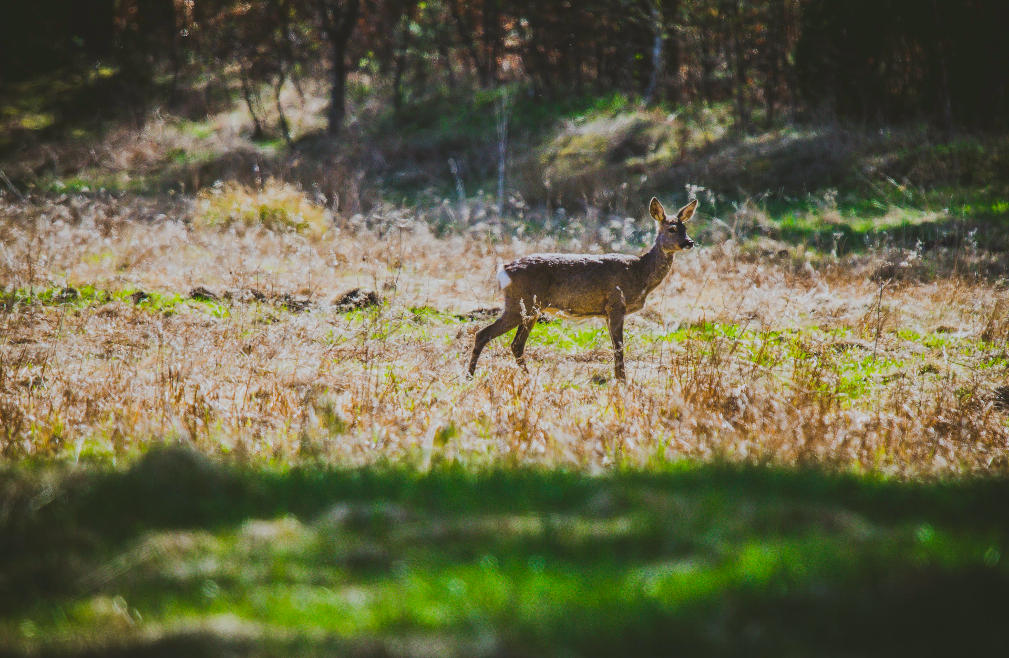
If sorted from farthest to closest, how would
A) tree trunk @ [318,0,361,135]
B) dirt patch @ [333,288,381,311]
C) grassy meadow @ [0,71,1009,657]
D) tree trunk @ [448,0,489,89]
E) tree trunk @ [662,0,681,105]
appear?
tree trunk @ [448,0,489,89] < tree trunk @ [318,0,361,135] < tree trunk @ [662,0,681,105] < dirt patch @ [333,288,381,311] < grassy meadow @ [0,71,1009,657]

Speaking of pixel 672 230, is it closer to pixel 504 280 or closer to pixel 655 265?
pixel 655 265

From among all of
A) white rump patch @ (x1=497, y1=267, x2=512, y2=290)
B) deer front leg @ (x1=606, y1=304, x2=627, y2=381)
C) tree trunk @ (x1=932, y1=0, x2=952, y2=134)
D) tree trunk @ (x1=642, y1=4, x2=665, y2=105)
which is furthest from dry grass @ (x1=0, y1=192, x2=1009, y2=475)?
tree trunk @ (x1=642, y1=4, x2=665, y2=105)

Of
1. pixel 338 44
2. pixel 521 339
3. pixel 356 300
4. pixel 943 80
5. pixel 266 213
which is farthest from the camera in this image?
pixel 338 44

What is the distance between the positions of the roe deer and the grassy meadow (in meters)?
0.38

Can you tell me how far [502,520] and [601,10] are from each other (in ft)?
63.3

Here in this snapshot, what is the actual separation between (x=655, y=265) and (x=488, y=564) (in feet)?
15.2

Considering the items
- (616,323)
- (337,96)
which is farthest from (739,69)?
(616,323)

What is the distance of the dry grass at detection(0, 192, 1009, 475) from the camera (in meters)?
4.14

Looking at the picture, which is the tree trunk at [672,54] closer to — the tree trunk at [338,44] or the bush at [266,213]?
the tree trunk at [338,44]

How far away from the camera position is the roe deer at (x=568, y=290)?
6.22 meters

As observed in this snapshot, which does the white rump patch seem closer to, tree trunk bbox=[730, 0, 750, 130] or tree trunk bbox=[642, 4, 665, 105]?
tree trunk bbox=[730, 0, 750, 130]

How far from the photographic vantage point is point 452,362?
625cm

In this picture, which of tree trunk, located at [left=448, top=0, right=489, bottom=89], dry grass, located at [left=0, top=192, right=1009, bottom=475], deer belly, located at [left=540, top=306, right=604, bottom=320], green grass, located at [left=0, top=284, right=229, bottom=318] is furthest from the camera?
tree trunk, located at [left=448, top=0, right=489, bottom=89]

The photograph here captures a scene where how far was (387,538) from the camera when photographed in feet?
8.43
